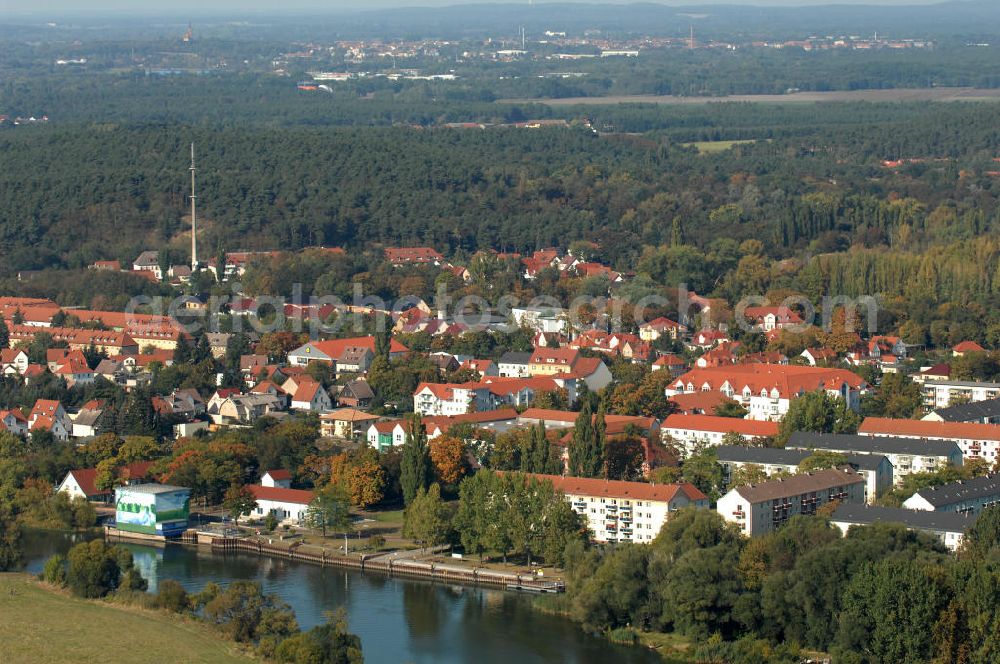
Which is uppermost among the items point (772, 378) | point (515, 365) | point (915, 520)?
point (915, 520)

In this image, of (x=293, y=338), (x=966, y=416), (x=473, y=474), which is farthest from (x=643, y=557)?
(x=293, y=338)

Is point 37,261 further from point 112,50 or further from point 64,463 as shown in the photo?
point 112,50

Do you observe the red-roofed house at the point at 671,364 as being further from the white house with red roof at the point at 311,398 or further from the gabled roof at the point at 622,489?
the gabled roof at the point at 622,489

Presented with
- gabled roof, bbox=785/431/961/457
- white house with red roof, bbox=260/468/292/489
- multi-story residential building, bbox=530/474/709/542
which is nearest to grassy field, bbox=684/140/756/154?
gabled roof, bbox=785/431/961/457

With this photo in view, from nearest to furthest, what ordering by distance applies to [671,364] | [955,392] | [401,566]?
[401,566] → [955,392] → [671,364]

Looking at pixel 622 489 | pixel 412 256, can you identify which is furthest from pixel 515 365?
pixel 412 256

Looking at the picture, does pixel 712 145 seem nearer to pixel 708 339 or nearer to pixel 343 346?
pixel 708 339

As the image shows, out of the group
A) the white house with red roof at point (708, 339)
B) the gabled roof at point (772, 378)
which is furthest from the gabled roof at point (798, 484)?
the white house with red roof at point (708, 339)
